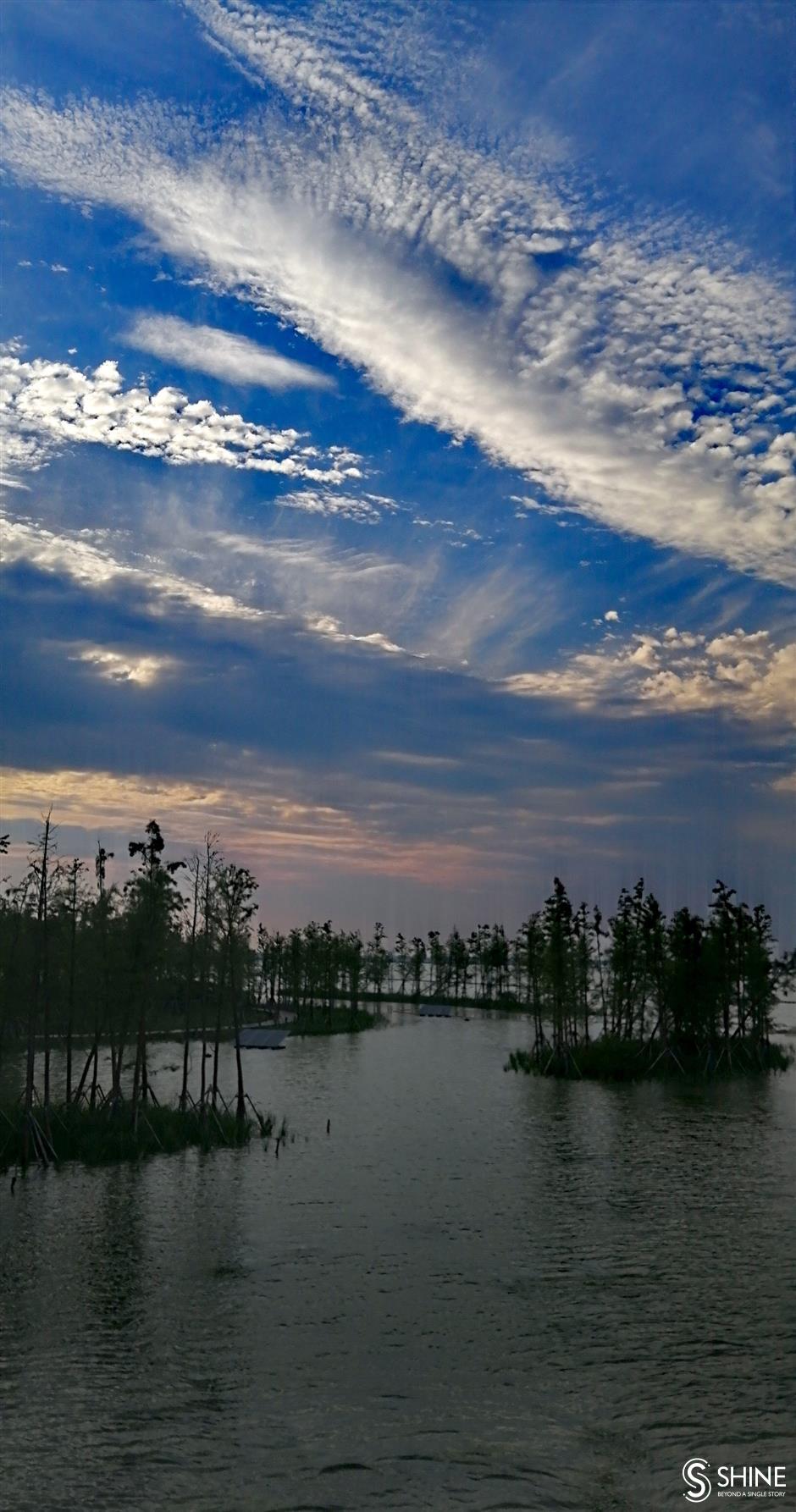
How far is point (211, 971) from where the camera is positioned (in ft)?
290

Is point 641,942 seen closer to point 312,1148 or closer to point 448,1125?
point 448,1125

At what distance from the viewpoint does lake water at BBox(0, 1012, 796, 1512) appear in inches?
783

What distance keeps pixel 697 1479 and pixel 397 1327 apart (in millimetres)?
10648

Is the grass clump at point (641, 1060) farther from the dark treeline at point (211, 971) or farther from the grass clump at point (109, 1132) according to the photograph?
the grass clump at point (109, 1132)

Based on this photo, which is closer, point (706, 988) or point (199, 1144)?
point (199, 1144)

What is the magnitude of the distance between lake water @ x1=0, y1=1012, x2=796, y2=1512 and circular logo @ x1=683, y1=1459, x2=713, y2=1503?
1.08 feet

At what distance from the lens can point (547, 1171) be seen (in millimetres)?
49812

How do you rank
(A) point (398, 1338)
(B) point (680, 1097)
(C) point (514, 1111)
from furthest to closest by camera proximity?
(B) point (680, 1097) < (C) point (514, 1111) < (A) point (398, 1338)

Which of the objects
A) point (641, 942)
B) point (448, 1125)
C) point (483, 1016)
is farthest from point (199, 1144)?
point (483, 1016)

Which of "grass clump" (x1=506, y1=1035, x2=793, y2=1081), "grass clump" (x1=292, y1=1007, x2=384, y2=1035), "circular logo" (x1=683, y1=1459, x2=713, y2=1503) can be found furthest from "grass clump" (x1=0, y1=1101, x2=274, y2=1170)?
"grass clump" (x1=292, y1=1007, x2=384, y2=1035)

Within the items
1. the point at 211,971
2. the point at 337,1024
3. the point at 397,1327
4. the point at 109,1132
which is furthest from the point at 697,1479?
the point at 337,1024

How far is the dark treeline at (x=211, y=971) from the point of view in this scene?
56.8 m

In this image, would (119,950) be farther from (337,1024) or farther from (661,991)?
(337,1024)

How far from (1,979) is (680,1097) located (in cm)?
4857
